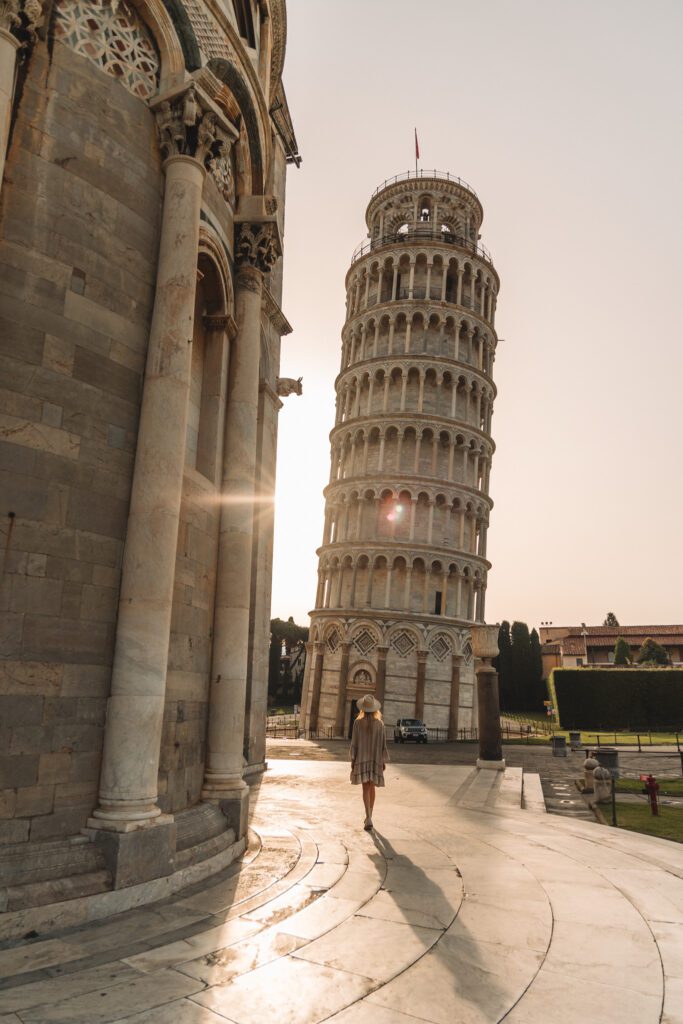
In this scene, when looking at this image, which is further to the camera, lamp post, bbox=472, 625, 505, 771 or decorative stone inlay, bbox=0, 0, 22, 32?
lamp post, bbox=472, 625, 505, 771

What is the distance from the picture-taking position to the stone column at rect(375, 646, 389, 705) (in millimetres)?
44031

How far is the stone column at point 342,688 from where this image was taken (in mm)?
44219

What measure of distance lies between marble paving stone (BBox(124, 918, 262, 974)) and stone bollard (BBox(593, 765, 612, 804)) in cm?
1220

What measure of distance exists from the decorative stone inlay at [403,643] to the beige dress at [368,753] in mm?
35967

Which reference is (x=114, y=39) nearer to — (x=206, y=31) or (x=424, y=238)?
(x=206, y=31)

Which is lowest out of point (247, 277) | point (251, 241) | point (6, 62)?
point (6, 62)

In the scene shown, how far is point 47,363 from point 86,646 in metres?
2.89

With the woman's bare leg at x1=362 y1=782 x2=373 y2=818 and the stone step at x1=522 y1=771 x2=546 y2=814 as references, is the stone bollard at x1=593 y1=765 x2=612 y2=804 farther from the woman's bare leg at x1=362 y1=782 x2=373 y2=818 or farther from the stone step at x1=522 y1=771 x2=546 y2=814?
the woman's bare leg at x1=362 y1=782 x2=373 y2=818

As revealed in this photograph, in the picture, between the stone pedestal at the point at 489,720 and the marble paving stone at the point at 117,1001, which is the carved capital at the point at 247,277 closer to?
the marble paving stone at the point at 117,1001

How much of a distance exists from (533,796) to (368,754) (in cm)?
778

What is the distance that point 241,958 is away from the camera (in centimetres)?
468

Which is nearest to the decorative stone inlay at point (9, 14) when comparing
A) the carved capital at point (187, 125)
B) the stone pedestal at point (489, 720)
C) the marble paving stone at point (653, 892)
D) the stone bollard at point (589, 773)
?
the carved capital at point (187, 125)

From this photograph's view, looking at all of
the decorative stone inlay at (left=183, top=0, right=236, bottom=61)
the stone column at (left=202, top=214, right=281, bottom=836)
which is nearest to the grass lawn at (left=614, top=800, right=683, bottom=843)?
the stone column at (left=202, top=214, right=281, bottom=836)

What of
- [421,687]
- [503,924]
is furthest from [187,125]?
[421,687]
